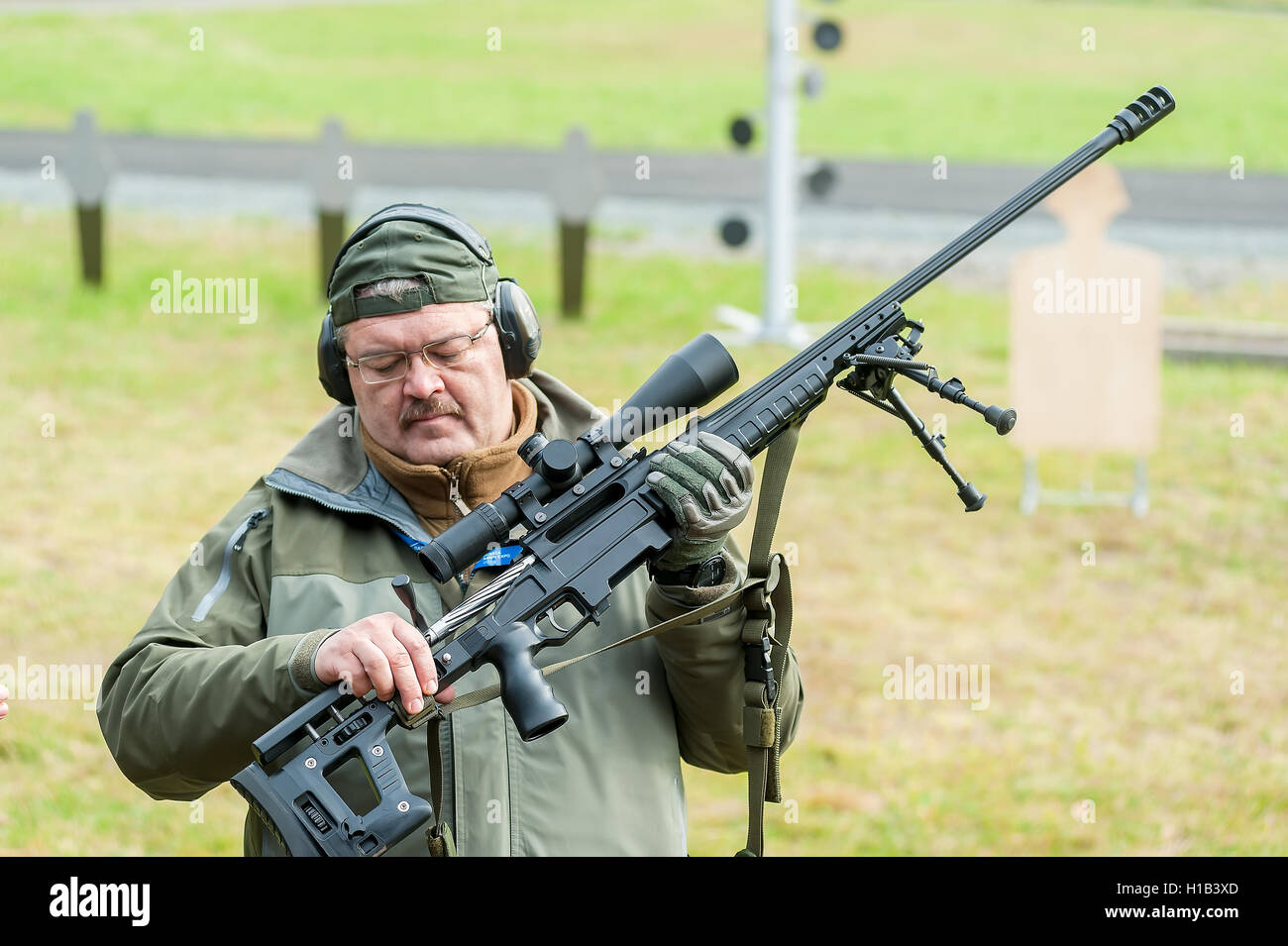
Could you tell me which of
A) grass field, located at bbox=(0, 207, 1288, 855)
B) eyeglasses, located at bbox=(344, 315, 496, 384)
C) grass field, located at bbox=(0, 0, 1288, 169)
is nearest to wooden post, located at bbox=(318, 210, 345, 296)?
grass field, located at bbox=(0, 207, 1288, 855)

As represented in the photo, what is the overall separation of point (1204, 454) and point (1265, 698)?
282cm

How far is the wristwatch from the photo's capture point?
9.62 ft

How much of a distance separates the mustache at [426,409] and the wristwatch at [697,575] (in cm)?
52

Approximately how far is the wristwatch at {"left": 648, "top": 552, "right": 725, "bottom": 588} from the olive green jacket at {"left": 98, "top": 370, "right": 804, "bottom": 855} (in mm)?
29

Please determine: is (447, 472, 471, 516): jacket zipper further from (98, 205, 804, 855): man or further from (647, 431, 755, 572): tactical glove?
(647, 431, 755, 572): tactical glove

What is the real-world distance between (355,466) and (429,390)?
0.88 feet

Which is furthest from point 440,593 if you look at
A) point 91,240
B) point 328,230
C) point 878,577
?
point 91,240

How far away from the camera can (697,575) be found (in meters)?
2.93

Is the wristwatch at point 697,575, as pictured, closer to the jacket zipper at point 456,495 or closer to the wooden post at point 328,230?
the jacket zipper at point 456,495

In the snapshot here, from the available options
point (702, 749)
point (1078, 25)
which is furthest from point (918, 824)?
point (1078, 25)

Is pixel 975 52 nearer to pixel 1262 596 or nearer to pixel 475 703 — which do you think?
pixel 1262 596

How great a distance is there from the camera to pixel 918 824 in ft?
17.6

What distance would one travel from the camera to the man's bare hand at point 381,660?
268cm
